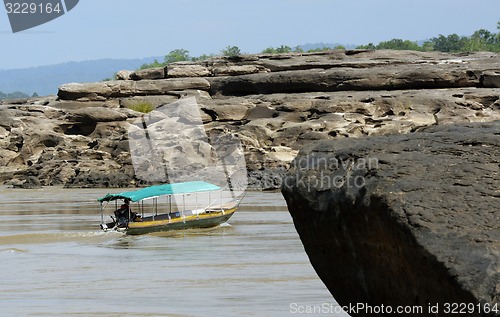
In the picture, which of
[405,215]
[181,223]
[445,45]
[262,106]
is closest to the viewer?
[405,215]

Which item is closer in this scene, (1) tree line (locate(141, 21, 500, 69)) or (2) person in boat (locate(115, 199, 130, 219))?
(2) person in boat (locate(115, 199, 130, 219))

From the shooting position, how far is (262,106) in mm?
48125

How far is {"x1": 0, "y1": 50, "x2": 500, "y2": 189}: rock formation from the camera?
43781 millimetres

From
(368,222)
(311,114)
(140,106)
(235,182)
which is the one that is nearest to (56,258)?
(368,222)

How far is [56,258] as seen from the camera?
1708 centimetres

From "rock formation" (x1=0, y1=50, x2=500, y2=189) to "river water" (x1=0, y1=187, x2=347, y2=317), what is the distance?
1762 cm

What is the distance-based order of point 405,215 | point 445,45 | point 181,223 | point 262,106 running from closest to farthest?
1. point 405,215
2. point 181,223
3. point 262,106
4. point 445,45

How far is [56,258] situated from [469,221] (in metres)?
13.1

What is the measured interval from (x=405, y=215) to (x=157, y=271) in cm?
982

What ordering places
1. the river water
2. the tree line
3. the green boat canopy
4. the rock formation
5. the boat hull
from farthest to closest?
the tree line → the rock formation → the green boat canopy → the boat hull → the river water

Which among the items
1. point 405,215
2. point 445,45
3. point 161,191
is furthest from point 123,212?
point 445,45

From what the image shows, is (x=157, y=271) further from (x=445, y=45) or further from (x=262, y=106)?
(x=445, y=45)

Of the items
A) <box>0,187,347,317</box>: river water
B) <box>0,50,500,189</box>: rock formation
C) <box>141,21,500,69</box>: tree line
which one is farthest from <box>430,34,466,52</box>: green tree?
<box>0,187,347,317</box>: river water

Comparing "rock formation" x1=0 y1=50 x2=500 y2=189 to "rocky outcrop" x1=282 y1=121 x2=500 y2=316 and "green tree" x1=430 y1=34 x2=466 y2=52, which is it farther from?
"green tree" x1=430 y1=34 x2=466 y2=52
